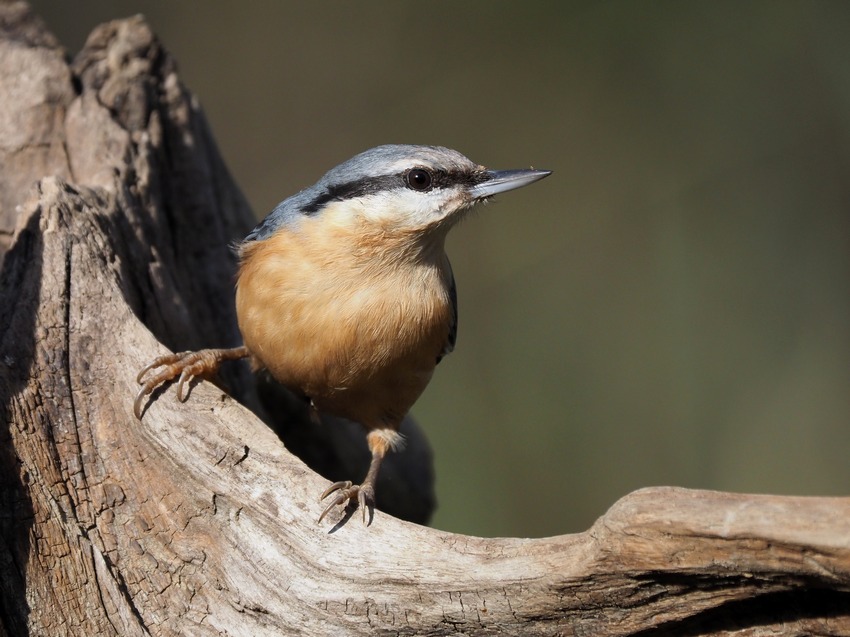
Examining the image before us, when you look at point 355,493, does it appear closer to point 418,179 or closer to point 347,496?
point 347,496

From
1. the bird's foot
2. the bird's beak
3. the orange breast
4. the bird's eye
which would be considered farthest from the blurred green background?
the bird's foot

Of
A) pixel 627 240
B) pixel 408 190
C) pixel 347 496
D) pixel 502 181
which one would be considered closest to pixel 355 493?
pixel 347 496

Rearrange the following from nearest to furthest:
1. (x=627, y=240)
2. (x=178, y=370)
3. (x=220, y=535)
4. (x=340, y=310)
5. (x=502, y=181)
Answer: (x=220, y=535), (x=178, y=370), (x=340, y=310), (x=502, y=181), (x=627, y=240)

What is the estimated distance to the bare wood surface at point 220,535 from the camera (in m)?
1.81

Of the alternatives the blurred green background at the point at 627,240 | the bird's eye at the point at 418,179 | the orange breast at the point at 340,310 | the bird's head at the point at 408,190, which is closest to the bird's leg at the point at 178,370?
the orange breast at the point at 340,310

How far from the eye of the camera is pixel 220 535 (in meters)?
2.35

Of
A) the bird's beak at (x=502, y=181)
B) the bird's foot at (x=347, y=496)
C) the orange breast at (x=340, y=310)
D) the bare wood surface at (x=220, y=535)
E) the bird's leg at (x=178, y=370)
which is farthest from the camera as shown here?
the bird's beak at (x=502, y=181)

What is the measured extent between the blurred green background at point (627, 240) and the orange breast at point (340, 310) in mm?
2864

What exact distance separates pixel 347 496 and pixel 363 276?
0.82 m

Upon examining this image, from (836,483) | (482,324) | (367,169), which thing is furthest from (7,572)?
(836,483)

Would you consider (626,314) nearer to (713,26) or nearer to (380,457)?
(713,26)

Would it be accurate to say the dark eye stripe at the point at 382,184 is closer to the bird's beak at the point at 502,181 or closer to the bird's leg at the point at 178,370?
the bird's beak at the point at 502,181

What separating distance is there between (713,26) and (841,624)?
15.5 ft

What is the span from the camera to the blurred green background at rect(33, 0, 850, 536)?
18.0 ft
